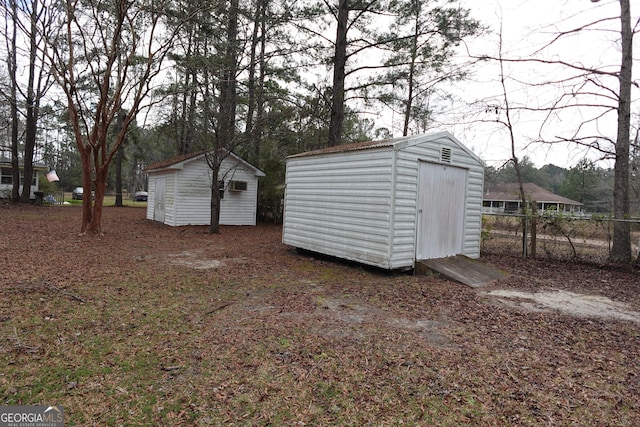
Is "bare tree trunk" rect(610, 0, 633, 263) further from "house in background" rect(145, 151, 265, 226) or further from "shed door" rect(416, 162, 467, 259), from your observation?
"house in background" rect(145, 151, 265, 226)

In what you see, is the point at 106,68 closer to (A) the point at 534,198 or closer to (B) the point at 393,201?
(B) the point at 393,201

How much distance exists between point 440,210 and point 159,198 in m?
11.7

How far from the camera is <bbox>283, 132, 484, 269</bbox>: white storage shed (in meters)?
6.16

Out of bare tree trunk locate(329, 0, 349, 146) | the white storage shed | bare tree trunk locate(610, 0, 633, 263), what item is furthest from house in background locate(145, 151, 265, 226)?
bare tree trunk locate(610, 0, 633, 263)

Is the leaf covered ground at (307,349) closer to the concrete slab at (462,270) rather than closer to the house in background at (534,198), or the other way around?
the concrete slab at (462,270)

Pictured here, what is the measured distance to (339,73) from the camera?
11898mm

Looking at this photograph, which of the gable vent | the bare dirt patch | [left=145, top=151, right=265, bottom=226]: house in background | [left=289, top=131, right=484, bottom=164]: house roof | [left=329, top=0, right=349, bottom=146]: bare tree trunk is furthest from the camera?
[left=145, top=151, right=265, bottom=226]: house in background

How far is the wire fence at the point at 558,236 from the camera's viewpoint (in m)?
7.54

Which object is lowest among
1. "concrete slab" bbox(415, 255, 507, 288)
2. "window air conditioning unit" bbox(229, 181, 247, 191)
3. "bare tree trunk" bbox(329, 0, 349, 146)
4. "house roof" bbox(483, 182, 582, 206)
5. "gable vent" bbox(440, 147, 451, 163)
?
"concrete slab" bbox(415, 255, 507, 288)

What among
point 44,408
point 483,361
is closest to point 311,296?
point 483,361

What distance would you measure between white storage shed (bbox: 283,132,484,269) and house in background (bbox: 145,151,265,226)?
5921mm

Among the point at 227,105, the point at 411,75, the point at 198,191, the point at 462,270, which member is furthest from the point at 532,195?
the point at 462,270

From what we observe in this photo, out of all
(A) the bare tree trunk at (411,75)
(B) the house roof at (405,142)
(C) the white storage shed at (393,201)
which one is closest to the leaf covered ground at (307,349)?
(C) the white storage shed at (393,201)

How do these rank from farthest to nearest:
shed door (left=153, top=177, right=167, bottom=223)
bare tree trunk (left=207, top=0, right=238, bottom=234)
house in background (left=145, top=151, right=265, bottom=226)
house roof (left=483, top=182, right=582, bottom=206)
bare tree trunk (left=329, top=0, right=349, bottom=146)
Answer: house roof (left=483, top=182, right=582, bottom=206)
shed door (left=153, top=177, right=167, bottom=223)
house in background (left=145, top=151, right=265, bottom=226)
bare tree trunk (left=329, top=0, right=349, bottom=146)
bare tree trunk (left=207, top=0, right=238, bottom=234)
